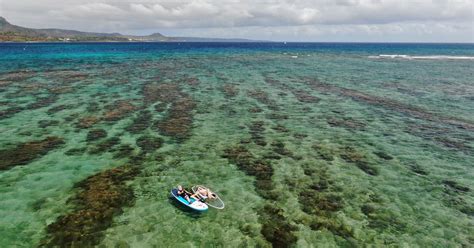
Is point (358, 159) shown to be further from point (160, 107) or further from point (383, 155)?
point (160, 107)

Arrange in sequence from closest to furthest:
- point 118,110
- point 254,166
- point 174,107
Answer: point 254,166
point 118,110
point 174,107

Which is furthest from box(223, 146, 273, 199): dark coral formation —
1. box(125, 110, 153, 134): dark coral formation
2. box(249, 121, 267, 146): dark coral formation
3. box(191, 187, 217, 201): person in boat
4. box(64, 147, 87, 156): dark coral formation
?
box(64, 147, 87, 156): dark coral formation

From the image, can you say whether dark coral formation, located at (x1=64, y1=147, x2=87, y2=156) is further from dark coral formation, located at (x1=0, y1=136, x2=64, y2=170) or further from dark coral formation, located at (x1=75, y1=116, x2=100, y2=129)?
dark coral formation, located at (x1=75, y1=116, x2=100, y2=129)

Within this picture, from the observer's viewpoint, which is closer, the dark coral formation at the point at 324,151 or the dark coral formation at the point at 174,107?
the dark coral formation at the point at 324,151

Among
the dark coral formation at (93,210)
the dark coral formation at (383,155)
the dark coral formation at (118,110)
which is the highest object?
the dark coral formation at (118,110)

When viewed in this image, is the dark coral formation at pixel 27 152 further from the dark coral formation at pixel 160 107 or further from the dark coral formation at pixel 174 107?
the dark coral formation at pixel 160 107

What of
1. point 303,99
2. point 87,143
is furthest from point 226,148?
point 303,99

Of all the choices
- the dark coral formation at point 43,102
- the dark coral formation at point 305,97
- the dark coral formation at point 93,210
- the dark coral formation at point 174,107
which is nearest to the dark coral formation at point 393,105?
the dark coral formation at point 305,97

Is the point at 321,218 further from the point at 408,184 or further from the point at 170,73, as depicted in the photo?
the point at 170,73

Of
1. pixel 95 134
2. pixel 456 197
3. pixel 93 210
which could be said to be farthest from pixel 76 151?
pixel 456 197
